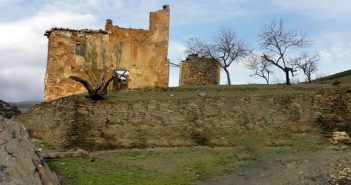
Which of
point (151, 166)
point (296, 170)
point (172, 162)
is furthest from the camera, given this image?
point (172, 162)

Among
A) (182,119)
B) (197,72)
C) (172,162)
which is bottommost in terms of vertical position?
(172,162)

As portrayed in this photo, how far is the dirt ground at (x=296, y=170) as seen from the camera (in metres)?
14.0

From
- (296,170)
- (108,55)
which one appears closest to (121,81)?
(108,55)

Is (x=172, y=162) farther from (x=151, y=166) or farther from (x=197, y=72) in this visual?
(x=197, y=72)

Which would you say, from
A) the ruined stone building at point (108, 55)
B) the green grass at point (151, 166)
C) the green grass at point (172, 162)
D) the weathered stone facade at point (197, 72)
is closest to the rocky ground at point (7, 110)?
the ruined stone building at point (108, 55)

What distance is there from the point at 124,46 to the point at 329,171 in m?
16.6

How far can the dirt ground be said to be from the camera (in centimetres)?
1402

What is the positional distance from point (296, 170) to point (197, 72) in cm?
1569

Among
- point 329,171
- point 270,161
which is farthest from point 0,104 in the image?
point 329,171

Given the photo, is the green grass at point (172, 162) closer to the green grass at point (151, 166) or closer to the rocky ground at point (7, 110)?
the green grass at point (151, 166)

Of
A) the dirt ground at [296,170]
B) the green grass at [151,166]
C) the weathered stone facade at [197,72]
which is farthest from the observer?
the weathered stone facade at [197,72]

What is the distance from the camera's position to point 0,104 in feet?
88.5

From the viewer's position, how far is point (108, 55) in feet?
93.9

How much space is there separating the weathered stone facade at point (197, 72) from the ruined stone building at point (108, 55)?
4.95 ft
